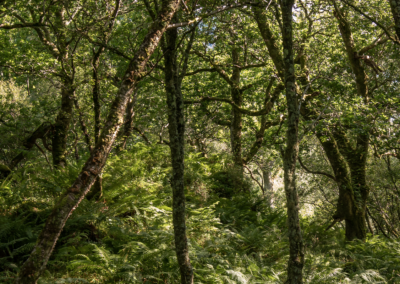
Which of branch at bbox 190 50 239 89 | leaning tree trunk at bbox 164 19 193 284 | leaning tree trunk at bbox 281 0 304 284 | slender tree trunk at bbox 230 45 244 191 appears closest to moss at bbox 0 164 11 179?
leaning tree trunk at bbox 164 19 193 284

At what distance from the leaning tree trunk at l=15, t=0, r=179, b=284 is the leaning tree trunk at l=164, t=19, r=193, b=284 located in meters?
0.66

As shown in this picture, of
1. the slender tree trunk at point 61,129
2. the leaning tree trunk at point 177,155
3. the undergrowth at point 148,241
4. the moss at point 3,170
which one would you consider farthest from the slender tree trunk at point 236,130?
the moss at point 3,170

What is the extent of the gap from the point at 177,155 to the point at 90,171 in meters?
1.31

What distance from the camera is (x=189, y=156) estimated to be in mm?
10633

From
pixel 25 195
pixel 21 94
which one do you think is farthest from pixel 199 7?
pixel 21 94

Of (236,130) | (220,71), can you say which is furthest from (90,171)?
(236,130)

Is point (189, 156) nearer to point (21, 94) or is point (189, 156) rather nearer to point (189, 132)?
point (189, 132)

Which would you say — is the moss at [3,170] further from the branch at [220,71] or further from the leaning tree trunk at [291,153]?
the leaning tree trunk at [291,153]

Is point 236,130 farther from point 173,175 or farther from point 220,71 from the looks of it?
point 173,175

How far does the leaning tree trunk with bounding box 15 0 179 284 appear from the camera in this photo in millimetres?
2348

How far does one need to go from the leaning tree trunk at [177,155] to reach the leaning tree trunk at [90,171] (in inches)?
→ 25.8

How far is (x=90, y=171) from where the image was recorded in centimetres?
272

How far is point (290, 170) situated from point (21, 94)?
2672 cm

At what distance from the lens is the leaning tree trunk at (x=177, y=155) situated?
12.2 ft
